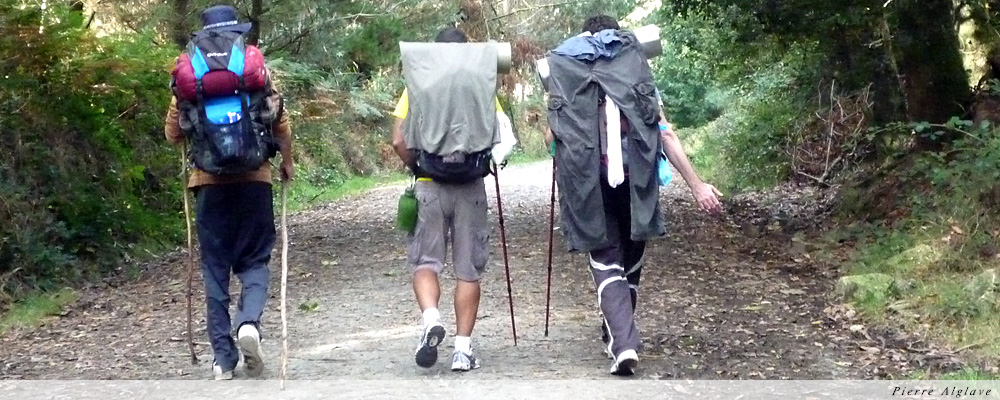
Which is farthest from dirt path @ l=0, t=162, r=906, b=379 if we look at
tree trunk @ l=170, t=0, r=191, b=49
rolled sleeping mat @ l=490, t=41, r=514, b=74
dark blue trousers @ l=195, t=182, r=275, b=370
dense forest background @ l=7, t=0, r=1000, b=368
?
tree trunk @ l=170, t=0, r=191, b=49

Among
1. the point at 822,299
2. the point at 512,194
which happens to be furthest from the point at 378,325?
the point at 512,194

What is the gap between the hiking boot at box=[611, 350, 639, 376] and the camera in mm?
5508

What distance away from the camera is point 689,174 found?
5.50 meters

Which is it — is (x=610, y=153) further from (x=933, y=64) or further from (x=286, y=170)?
(x=933, y=64)

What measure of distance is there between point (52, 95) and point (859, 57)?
9279 mm

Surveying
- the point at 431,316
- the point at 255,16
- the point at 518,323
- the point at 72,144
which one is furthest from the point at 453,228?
the point at 255,16

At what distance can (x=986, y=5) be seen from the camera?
11.3 metres

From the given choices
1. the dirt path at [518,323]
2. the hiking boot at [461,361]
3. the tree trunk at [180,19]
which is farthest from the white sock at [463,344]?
the tree trunk at [180,19]

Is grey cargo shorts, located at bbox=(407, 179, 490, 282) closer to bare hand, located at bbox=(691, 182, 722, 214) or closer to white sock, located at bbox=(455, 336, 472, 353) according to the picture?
white sock, located at bbox=(455, 336, 472, 353)

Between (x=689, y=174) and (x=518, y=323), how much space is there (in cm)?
223

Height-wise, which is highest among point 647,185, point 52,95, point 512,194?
point 52,95

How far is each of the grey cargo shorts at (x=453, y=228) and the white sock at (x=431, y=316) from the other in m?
0.23

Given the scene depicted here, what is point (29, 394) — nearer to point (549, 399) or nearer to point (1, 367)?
point (1, 367)

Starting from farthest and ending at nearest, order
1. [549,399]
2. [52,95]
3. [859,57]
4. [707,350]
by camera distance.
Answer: [859,57]
[52,95]
[707,350]
[549,399]
